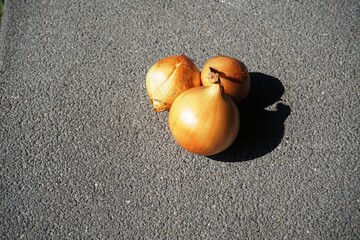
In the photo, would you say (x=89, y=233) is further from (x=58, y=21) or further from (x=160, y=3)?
(x=160, y=3)

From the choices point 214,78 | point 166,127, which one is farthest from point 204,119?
point 166,127

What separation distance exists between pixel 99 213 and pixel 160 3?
1686mm

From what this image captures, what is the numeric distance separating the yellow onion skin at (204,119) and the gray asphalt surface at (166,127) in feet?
0.96

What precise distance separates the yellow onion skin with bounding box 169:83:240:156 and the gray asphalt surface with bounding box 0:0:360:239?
294 millimetres

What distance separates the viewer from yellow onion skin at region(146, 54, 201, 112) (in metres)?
1.93

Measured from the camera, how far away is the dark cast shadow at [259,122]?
218 cm

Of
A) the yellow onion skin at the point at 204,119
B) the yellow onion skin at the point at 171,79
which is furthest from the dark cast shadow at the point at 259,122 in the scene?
the yellow onion skin at the point at 171,79

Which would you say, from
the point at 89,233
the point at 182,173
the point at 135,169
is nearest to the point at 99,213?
the point at 89,233

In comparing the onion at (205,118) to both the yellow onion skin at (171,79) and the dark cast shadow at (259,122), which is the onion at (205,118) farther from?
the dark cast shadow at (259,122)

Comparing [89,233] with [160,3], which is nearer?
[89,233]

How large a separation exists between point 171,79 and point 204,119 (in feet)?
1.03

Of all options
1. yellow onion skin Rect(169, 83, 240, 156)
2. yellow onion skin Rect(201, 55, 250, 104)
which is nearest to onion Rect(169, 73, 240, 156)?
yellow onion skin Rect(169, 83, 240, 156)

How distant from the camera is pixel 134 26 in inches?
103

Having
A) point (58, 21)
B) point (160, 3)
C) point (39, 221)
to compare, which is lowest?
point (39, 221)
